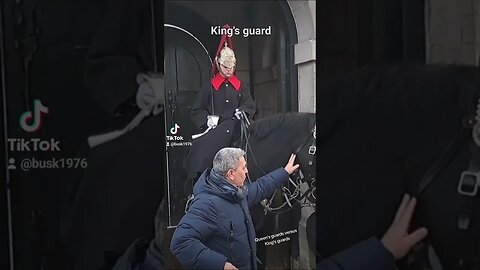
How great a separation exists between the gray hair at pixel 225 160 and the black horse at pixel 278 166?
5 centimetres

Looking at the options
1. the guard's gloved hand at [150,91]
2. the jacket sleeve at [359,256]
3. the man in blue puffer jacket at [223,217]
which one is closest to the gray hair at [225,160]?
the man in blue puffer jacket at [223,217]

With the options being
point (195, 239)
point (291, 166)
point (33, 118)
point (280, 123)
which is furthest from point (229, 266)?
point (33, 118)

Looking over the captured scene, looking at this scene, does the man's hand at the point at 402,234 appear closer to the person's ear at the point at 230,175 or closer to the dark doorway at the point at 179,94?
the person's ear at the point at 230,175

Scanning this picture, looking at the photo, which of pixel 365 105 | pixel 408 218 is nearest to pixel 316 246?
pixel 408 218

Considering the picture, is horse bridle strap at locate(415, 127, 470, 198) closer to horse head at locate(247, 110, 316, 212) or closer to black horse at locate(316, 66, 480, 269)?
black horse at locate(316, 66, 480, 269)

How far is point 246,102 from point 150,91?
333mm

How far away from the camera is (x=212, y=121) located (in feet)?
7.89

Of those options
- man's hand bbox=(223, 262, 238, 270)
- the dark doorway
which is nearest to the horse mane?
the dark doorway

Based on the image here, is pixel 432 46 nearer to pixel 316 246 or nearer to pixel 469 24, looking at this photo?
pixel 469 24

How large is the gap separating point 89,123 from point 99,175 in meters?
0.18

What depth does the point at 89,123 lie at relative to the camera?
7.57 feet

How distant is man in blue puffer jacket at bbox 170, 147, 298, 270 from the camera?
2.40m

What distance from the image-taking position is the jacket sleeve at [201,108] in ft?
7.84

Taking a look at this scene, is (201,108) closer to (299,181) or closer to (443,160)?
(299,181)
